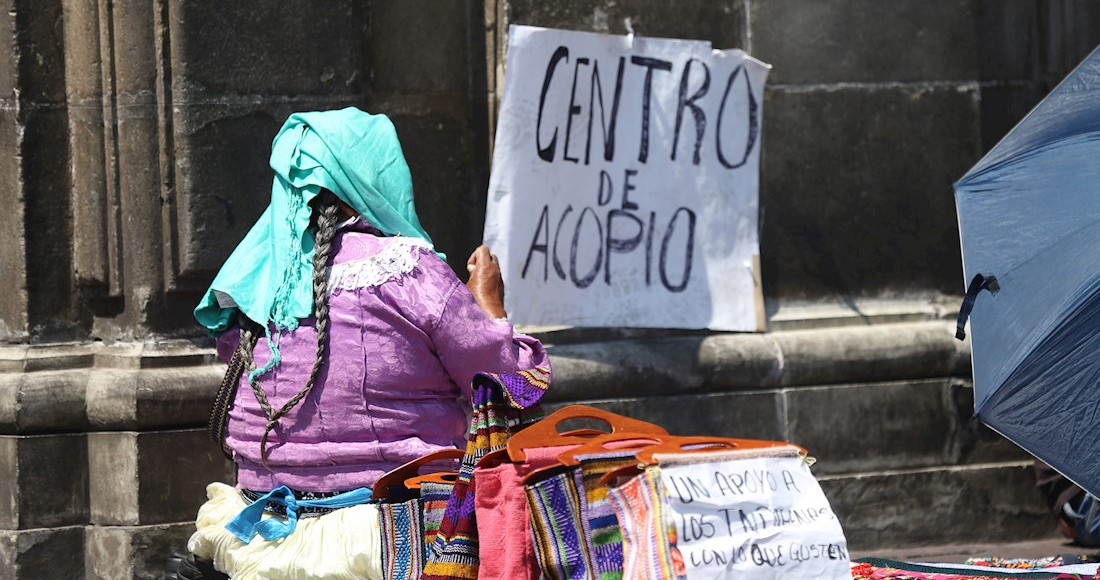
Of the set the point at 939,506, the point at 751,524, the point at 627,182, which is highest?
the point at 627,182

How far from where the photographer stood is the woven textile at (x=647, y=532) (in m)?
2.94

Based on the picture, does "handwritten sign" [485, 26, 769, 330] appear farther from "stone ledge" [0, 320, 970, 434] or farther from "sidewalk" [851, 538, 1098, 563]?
"sidewalk" [851, 538, 1098, 563]

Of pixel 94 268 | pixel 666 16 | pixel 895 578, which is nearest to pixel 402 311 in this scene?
pixel 895 578

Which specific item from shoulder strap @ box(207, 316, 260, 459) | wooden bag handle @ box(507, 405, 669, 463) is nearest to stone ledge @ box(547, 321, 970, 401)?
shoulder strap @ box(207, 316, 260, 459)

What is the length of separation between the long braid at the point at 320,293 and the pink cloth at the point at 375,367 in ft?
0.07

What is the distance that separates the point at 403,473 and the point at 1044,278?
164cm

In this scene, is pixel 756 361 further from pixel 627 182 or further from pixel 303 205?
pixel 303 205

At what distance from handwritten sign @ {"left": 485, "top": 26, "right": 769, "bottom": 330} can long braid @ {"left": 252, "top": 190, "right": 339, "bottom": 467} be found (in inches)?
56.3

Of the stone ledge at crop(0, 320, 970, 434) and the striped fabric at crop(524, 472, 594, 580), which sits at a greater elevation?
the stone ledge at crop(0, 320, 970, 434)

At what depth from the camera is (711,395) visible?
5488 mm

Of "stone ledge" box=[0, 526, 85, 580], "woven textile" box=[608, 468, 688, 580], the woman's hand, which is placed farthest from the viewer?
"stone ledge" box=[0, 526, 85, 580]

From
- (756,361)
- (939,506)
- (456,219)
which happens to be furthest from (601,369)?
(939,506)

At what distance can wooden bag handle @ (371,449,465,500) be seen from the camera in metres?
3.58

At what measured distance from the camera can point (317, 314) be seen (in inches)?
144
